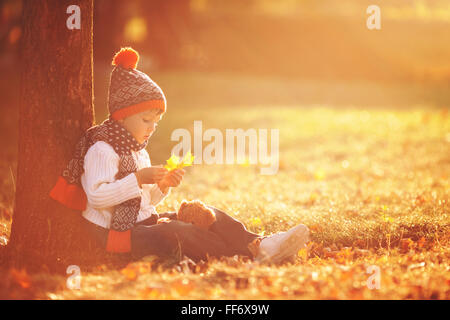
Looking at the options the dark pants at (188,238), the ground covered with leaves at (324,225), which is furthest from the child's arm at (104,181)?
the ground covered with leaves at (324,225)

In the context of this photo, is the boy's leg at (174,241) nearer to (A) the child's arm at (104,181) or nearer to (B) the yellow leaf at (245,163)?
(A) the child's arm at (104,181)

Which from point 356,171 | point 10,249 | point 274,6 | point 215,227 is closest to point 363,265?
point 215,227

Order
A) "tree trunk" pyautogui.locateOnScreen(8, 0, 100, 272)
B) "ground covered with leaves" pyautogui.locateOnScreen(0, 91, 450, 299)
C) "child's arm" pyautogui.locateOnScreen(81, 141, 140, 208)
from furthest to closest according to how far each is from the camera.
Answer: "tree trunk" pyautogui.locateOnScreen(8, 0, 100, 272)
"child's arm" pyautogui.locateOnScreen(81, 141, 140, 208)
"ground covered with leaves" pyautogui.locateOnScreen(0, 91, 450, 299)

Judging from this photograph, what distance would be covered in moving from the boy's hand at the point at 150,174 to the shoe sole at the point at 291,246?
1028 mm

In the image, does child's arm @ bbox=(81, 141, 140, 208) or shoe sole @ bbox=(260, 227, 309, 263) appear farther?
shoe sole @ bbox=(260, 227, 309, 263)

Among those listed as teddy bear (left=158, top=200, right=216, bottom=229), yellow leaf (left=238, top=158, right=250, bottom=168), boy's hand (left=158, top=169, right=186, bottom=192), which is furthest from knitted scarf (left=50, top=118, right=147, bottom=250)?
yellow leaf (left=238, top=158, right=250, bottom=168)

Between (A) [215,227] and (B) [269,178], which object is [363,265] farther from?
(B) [269,178]

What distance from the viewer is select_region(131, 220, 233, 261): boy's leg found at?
3.96 metres

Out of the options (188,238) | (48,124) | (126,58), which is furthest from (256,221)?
(48,124)

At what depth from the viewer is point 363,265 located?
3887mm

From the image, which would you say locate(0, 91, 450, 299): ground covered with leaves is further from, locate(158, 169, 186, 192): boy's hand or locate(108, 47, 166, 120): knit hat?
locate(108, 47, 166, 120): knit hat

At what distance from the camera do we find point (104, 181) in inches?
148

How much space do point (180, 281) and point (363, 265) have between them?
4.63 feet
